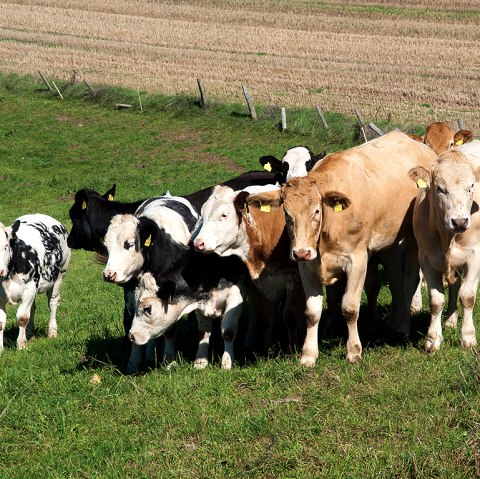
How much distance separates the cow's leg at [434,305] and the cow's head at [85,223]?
4.98 m

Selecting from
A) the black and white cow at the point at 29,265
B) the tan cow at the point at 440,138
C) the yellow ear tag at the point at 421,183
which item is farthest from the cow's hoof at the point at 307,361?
the tan cow at the point at 440,138

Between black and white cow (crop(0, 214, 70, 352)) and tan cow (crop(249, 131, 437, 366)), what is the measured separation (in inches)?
173

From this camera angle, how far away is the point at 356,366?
990 centimetres

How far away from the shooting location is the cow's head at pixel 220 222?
35.6 ft

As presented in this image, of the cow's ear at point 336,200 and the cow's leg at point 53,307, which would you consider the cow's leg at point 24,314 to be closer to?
the cow's leg at point 53,307

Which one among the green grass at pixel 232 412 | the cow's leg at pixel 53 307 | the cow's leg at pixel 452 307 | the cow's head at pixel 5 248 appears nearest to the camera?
the green grass at pixel 232 412

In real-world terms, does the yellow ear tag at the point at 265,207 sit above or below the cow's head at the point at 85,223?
above

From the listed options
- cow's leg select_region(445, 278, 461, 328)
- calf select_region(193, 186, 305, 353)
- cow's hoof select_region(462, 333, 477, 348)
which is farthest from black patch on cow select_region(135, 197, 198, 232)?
cow's hoof select_region(462, 333, 477, 348)

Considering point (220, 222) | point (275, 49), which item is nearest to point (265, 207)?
point (220, 222)

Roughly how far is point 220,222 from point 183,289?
3.07ft

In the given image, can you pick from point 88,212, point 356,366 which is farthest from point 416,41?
point 356,366

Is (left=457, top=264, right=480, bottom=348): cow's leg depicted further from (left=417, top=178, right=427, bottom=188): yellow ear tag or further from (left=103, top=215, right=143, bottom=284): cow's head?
(left=103, top=215, right=143, bottom=284): cow's head

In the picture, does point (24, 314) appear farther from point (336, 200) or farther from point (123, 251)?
point (336, 200)

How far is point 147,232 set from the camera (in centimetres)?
1105
